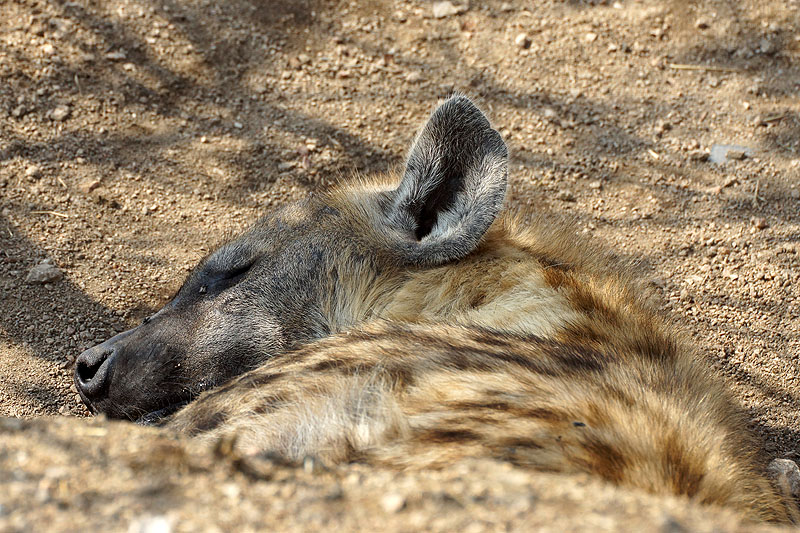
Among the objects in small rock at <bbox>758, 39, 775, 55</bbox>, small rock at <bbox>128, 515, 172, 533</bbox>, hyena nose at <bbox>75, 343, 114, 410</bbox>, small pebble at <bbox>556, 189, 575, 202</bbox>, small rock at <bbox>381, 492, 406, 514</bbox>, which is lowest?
hyena nose at <bbox>75, 343, 114, 410</bbox>

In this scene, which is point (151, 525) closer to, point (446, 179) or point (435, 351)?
point (435, 351)

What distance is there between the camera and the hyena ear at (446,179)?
2.60m

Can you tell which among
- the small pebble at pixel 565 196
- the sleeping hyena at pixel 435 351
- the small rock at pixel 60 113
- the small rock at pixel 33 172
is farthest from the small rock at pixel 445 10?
the small rock at pixel 33 172

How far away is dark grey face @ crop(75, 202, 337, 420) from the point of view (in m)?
2.51

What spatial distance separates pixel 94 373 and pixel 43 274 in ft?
3.04

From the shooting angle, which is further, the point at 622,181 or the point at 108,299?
the point at 622,181

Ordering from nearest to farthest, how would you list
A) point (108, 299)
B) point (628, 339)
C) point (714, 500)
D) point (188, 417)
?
point (714, 500), point (188, 417), point (628, 339), point (108, 299)

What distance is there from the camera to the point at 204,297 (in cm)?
266

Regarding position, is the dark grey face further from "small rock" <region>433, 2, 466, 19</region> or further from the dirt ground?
"small rock" <region>433, 2, 466, 19</region>

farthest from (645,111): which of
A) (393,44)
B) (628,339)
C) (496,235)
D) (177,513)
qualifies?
(177,513)

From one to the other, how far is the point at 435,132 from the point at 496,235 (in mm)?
397

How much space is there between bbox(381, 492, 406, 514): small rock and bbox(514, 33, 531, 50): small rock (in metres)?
3.54

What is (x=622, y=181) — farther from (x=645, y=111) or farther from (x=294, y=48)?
(x=294, y=48)

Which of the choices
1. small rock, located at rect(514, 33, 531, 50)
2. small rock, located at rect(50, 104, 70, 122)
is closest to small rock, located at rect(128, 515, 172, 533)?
small rock, located at rect(50, 104, 70, 122)
